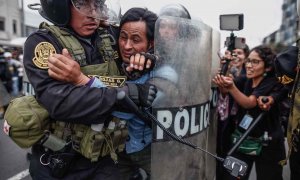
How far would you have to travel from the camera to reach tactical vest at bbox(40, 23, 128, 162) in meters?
1.76

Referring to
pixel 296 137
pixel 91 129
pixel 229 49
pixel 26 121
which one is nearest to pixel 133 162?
pixel 91 129

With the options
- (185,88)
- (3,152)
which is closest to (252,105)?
(185,88)

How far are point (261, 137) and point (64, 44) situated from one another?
79.9 inches

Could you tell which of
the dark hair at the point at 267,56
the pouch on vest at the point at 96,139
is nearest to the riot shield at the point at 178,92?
the pouch on vest at the point at 96,139

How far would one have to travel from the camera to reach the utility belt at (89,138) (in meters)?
1.77

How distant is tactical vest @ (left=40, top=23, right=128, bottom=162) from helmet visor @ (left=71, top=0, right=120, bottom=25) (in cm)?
15

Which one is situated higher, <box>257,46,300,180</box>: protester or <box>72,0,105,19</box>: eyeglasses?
<box>72,0,105,19</box>: eyeglasses

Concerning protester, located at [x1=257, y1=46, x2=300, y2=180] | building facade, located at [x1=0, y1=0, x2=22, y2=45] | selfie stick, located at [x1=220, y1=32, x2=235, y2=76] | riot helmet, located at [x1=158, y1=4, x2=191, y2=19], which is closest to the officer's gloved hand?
riot helmet, located at [x1=158, y1=4, x2=191, y2=19]

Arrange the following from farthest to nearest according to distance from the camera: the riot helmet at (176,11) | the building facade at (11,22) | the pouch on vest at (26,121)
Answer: the building facade at (11,22)
the riot helmet at (176,11)
the pouch on vest at (26,121)

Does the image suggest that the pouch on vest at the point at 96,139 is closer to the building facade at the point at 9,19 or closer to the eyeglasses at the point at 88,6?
the eyeglasses at the point at 88,6

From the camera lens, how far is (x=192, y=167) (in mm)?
1875

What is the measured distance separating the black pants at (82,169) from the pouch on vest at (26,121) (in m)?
0.17

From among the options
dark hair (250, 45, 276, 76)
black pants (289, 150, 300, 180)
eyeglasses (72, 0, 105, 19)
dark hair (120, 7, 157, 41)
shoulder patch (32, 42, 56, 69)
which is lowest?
black pants (289, 150, 300, 180)

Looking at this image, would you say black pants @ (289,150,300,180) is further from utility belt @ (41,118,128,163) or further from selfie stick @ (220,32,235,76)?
utility belt @ (41,118,128,163)
